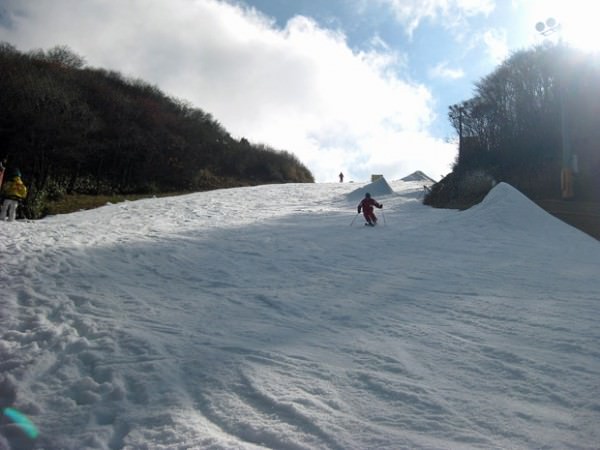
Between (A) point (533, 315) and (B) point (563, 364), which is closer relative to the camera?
(B) point (563, 364)

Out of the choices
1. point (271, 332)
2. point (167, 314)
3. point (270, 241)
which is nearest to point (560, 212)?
point (270, 241)

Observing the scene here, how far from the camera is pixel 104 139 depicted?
2530 cm

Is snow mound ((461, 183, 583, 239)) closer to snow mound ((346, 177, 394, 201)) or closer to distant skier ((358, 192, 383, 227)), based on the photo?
distant skier ((358, 192, 383, 227))

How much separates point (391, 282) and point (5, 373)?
244 inches

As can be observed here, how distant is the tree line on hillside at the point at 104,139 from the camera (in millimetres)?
19219

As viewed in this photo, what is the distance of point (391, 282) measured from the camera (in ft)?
26.9

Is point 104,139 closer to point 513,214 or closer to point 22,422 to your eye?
point 513,214

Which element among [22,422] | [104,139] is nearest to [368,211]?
[22,422]

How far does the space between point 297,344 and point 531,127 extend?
19.5 m

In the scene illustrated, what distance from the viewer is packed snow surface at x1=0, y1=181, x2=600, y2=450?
11.6 ft

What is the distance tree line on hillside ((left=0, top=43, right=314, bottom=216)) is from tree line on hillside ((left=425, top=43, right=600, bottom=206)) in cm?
1761

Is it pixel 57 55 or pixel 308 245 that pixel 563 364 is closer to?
pixel 308 245

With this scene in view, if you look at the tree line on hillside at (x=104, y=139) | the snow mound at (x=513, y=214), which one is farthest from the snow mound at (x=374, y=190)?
the snow mound at (x=513, y=214)

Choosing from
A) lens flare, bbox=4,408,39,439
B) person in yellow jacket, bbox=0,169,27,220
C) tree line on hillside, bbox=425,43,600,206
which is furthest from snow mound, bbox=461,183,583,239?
person in yellow jacket, bbox=0,169,27,220
